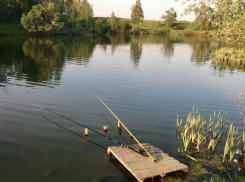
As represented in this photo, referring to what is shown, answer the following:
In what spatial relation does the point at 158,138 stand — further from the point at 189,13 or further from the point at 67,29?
the point at 67,29

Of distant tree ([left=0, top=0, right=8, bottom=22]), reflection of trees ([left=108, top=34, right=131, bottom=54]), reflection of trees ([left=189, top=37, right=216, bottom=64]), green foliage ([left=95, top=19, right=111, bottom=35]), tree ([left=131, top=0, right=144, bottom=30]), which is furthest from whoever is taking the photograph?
tree ([left=131, top=0, right=144, bottom=30])

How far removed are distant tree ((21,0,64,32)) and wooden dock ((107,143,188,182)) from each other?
82957 millimetres

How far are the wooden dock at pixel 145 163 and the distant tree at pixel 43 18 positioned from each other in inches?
3266

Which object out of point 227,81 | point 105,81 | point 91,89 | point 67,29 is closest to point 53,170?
point 91,89

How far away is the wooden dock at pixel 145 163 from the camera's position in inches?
335

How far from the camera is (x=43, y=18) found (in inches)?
3533

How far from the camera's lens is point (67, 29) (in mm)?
100750

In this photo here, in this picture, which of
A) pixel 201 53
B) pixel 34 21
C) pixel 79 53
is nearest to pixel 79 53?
pixel 79 53

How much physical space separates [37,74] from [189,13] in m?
→ 18.7

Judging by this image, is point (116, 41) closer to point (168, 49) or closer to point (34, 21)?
point (168, 49)

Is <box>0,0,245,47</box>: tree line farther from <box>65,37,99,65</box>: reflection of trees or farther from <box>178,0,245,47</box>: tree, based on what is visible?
<box>65,37,99,65</box>: reflection of trees

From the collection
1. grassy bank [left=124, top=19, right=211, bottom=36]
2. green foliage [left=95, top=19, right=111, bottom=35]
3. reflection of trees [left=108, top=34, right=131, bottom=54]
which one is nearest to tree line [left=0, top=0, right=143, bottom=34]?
green foliage [left=95, top=19, right=111, bottom=35]

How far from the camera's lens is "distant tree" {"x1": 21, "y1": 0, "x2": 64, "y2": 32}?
8369cm

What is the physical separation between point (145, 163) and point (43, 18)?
90.5 metres
